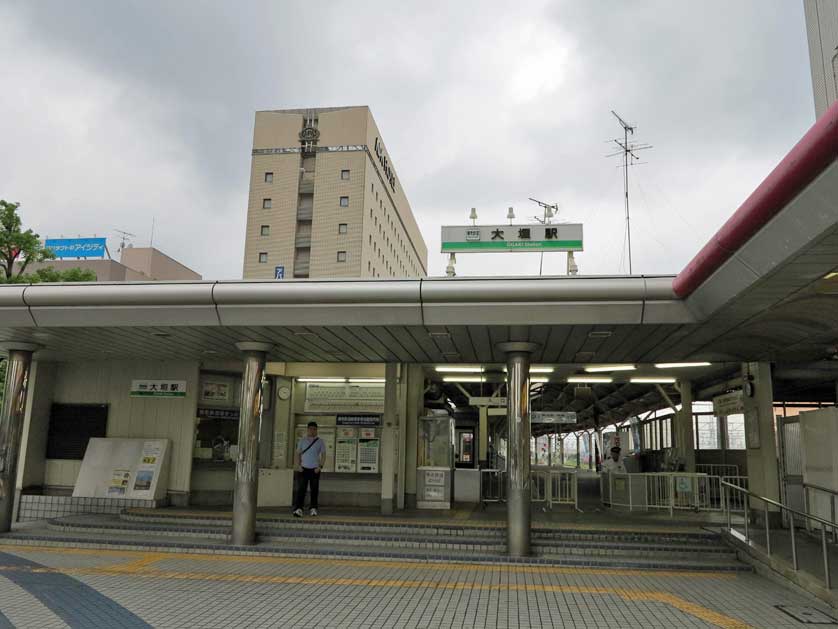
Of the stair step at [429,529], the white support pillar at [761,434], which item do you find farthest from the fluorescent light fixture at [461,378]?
the white support pillar at [761,434]

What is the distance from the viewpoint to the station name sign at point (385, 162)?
185 feet

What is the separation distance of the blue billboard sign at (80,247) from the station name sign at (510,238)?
58.3 m

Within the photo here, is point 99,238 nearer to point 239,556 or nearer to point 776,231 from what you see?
point 239,556

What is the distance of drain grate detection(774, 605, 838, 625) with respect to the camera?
610 cm

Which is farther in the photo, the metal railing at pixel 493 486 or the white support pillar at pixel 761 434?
the metal railing at pixel 493 486

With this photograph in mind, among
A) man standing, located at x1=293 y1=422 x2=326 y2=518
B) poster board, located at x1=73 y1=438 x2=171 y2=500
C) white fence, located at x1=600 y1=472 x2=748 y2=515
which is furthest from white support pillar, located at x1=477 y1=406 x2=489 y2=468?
poster board, located at x1=73 y1=438 x2=171 y2=500

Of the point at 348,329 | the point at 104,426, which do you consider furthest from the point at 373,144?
the point at 348,329

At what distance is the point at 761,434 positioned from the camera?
1104cm

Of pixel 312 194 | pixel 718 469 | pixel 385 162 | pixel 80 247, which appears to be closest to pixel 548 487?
pixel 718 469

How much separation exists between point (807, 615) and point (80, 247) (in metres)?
66.4

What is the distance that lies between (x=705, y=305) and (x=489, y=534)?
4.53 m

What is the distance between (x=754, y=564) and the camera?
8.45m

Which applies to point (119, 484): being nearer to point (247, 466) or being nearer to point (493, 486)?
point (247, 466)

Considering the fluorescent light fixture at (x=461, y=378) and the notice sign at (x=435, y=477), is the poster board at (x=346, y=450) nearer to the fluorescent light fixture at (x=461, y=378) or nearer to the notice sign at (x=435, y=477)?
the notice sign at (x=435, y=477)
